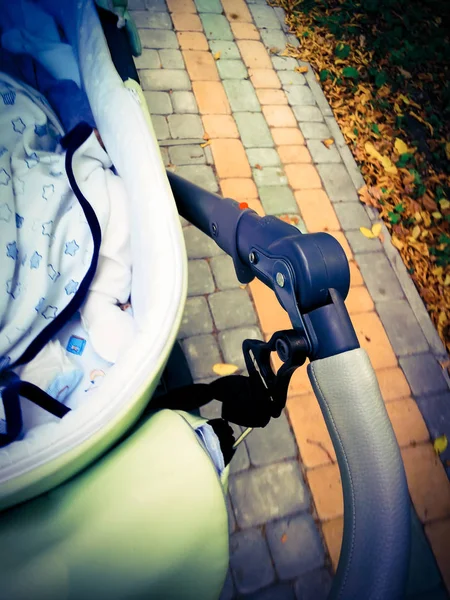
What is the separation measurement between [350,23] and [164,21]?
1418 millimetres

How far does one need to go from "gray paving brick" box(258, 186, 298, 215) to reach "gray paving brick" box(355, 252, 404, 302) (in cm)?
43

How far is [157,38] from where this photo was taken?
2330 mm

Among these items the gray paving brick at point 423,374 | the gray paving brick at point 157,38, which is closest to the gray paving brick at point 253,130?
the gray paving brick at point 157,38

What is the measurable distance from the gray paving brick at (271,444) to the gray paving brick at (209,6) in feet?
8.47

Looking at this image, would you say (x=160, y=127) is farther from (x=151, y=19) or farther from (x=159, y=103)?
(x=151, y=19)

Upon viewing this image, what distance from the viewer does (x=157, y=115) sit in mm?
2094

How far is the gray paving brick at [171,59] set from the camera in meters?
2.26

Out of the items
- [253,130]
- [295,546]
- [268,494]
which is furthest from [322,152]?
[295,546]

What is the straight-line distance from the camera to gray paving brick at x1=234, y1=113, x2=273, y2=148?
2159mm

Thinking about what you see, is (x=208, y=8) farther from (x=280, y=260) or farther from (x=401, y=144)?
(x=280, y=260)

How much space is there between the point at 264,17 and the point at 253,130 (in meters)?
1.07

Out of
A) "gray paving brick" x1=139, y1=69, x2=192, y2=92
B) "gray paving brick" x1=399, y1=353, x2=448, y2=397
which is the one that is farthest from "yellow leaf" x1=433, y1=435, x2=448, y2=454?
"gray paving brick" x1=139, y1=69, x2=192, y2=92

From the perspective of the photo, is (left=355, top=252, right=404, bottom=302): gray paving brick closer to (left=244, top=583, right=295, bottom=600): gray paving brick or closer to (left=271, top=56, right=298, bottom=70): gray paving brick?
(left=244, top=583, right=295, bottom=600): gray paving brick

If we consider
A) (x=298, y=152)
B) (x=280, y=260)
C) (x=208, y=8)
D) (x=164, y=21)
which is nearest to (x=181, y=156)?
(x=298, y=152)
